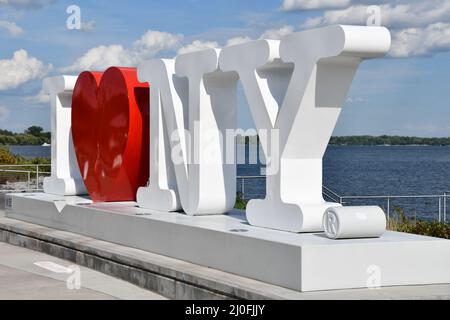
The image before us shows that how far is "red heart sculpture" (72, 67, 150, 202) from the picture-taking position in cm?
1473

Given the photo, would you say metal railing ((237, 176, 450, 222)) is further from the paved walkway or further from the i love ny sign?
the paved walkway

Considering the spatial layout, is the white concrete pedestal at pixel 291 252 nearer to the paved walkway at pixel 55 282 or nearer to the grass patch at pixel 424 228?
the paved walkway at pixel 55 282

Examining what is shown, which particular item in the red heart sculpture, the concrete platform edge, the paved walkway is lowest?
the paved walkway

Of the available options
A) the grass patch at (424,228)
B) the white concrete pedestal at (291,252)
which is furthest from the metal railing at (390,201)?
the white concrete pedestal at (291,252)

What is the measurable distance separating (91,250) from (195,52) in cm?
356

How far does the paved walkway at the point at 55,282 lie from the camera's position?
11297mm

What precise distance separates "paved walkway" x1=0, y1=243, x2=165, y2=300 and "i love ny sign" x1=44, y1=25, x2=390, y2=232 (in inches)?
69.1

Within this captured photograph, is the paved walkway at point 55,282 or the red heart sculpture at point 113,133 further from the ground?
the red heart sculpture at point 113,133

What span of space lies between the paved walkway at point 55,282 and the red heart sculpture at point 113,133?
1.81 m

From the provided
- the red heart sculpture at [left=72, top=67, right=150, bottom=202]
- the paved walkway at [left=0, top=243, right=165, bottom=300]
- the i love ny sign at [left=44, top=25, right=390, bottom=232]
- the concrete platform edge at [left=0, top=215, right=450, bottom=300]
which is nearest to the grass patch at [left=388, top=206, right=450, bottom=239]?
the i love ny sign at [left=44, top=25, right=390, bottom=232]

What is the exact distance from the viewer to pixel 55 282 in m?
12.3

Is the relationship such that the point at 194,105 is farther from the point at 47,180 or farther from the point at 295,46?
the point at 47,180

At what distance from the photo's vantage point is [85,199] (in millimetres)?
16766
